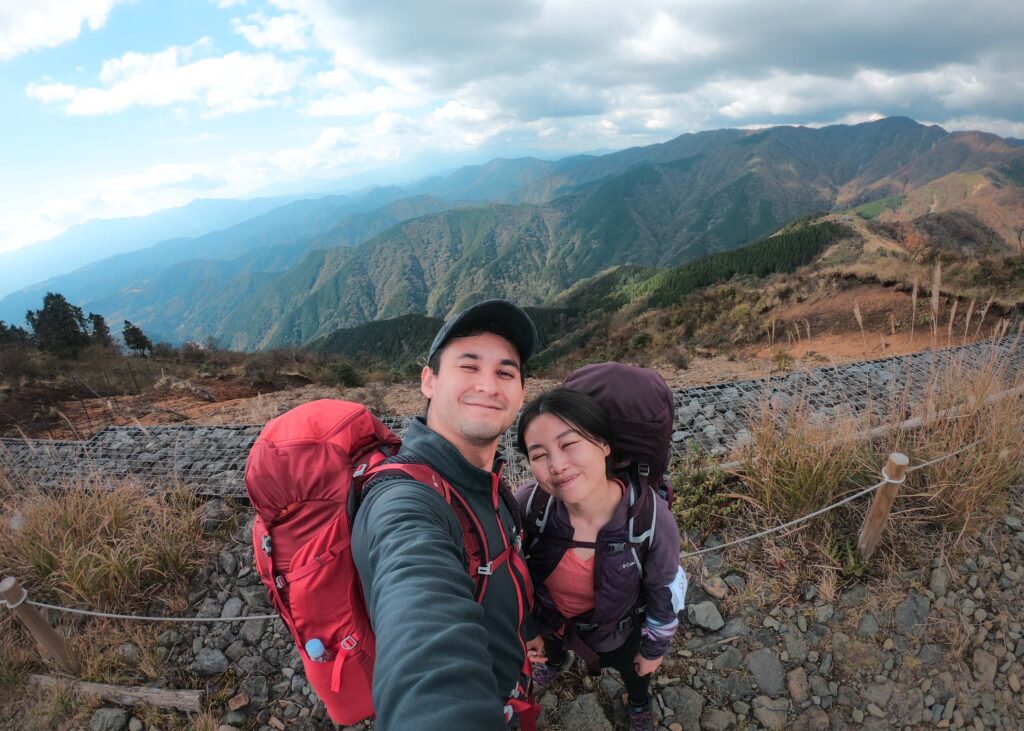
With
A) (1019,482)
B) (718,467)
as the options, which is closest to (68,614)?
(718,467)

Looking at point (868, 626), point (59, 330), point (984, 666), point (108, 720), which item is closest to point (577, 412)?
point (868, 626)

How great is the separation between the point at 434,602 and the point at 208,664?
2953 millimetres

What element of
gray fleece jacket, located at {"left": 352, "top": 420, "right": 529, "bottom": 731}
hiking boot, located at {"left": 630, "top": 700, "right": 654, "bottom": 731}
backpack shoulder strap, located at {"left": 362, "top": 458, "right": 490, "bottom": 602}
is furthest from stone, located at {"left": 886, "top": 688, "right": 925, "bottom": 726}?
backpack shoulder strap, located at {"left": 362, "top": 458, "right": 490, "bottom": 602}

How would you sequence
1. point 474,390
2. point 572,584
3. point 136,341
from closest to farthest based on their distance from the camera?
point 474,390, point 572,584, point 136,341

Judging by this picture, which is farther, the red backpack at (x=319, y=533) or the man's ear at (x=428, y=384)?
the man's ear at (x=428, y=384)

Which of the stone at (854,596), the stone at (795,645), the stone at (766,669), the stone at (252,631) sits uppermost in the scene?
the stone at (252,631)

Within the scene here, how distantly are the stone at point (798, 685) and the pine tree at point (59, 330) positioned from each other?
2507 centimetres

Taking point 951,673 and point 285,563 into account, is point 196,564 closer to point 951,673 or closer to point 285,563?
point 285,563

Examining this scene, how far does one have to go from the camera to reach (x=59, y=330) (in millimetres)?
20719

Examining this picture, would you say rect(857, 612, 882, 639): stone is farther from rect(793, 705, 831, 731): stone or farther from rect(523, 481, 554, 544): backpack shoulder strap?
rect(523, 481, 554, 544): backpack shoulder strap

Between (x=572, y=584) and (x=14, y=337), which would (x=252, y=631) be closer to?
(x=572, y=584)

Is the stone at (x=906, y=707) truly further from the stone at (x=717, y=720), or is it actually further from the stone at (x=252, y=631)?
the stone at (x=252, y=631)

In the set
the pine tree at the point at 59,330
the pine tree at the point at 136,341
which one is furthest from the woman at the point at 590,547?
the pine tree at the point at 136,341

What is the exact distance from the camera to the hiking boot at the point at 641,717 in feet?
7.97
